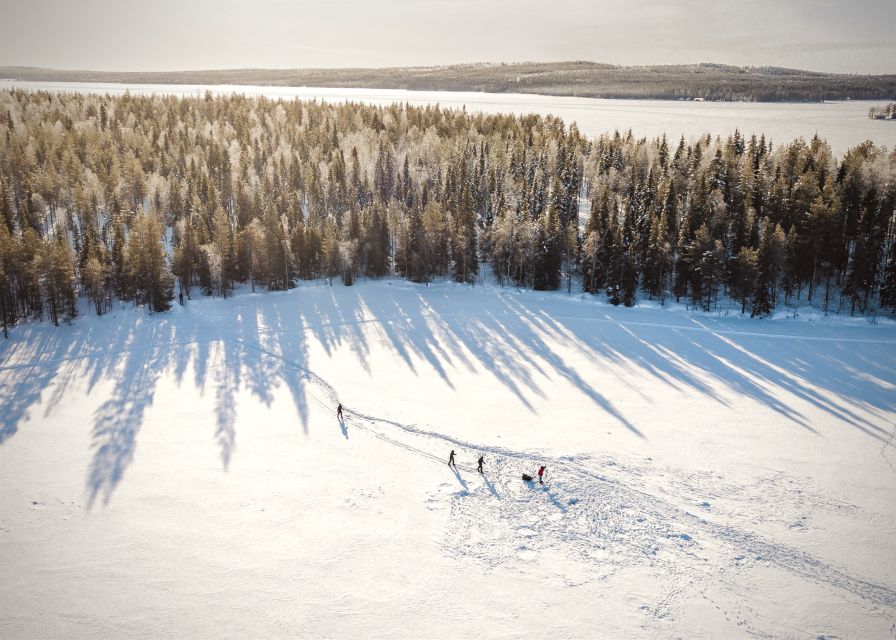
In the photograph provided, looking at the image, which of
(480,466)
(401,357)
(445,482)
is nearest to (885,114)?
(401,357)

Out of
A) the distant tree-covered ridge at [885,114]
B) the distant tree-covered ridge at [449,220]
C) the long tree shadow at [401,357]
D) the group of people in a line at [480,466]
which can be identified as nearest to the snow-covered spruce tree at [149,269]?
the distant tree-covered ridge at [449,220]

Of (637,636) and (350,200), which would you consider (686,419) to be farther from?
(350,200)

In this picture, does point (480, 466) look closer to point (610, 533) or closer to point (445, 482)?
point (445, 482)

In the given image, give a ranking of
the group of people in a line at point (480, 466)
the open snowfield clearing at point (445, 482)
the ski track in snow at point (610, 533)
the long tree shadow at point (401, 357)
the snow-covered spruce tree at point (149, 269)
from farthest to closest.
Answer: the snow-covered spruce tree at point (149, 269), the long tree shadow at point (401, 357), the group of people in a line at point (480, 466), the ski track in snow at point (610, 533), the open snowfield clearing at point (445, 482)

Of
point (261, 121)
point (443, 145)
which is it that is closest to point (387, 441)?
point (443, 145)

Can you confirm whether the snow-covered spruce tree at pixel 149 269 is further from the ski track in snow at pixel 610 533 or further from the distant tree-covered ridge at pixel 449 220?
the ski track in snow at pixel 610 533

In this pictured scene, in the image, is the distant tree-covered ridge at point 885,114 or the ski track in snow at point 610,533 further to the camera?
the distant tree-covered ridge at point 885,114

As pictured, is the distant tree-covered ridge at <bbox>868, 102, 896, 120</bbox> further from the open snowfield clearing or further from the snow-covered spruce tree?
the snow-covered spruce tree
